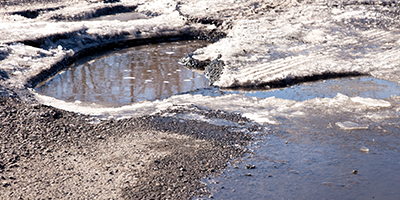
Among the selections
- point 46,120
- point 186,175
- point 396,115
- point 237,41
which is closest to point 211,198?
point 186,175

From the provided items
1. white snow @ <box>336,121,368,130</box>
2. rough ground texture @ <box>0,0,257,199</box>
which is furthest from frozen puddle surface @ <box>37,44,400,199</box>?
rough ground texture @ <box>0,0,257,199</box>

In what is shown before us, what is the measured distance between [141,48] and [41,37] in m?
2.37

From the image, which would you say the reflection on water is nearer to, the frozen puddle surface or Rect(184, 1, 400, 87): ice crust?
the frozen puddle surface

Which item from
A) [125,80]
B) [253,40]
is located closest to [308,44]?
[253,40]

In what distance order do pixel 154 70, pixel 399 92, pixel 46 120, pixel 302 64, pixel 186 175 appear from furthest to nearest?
pixel 154 70 → pixel 302 64 → pixel 399 92 → pixel 46 120 → pixel 186 175

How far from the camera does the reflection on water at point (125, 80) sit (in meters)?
5.34

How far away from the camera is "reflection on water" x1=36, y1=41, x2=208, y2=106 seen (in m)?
5.34

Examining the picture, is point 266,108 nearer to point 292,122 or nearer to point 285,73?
point 292,122

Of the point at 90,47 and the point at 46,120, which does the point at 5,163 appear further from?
the point at 90,47

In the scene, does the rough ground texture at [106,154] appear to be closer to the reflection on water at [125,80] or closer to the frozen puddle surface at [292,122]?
the frozen puddle surface at [292,122]

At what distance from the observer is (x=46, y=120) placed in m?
3.77

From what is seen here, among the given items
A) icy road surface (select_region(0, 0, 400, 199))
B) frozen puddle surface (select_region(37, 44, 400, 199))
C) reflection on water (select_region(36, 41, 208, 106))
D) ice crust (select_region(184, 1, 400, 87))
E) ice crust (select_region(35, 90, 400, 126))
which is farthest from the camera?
ice crust (select_region(184, 1, 400, 87))

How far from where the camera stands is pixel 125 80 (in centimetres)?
602

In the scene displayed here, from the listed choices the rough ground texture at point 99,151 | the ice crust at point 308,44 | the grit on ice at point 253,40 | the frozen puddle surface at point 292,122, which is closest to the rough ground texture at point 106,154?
the rough ground texture at point 99,151
